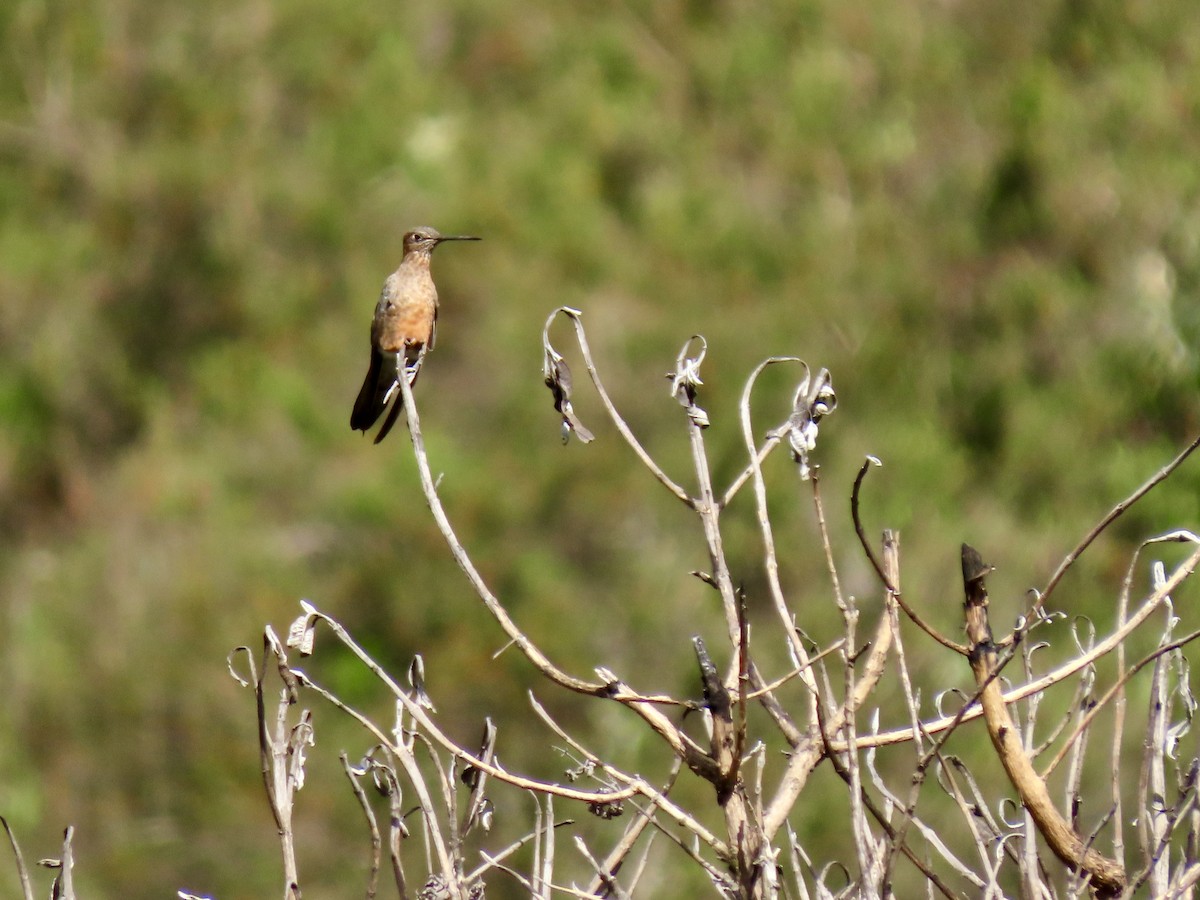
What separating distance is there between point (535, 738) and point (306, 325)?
6822 mm

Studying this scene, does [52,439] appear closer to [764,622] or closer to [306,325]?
[306,325]

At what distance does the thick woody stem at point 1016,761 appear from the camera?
207 centimetres

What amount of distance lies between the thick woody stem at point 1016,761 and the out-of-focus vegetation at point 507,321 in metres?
9.80

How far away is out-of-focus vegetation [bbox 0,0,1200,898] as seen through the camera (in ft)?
45.2

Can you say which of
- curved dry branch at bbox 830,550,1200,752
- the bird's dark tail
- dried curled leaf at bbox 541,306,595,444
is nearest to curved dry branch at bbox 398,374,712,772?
curved dry branch at bbox 830,550,1200,752

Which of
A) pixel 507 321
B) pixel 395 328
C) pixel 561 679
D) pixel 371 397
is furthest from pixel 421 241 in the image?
pixel 507 321

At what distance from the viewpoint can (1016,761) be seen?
209cm

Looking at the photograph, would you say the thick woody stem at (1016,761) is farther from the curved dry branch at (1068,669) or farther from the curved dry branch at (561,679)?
the curved dry branch at (561,679)

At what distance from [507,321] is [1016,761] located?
563 inches

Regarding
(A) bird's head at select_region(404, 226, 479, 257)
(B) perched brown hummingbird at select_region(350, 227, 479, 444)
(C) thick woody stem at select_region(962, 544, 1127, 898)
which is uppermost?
(A) bird's head at select_region(404, 226, 479, 257)

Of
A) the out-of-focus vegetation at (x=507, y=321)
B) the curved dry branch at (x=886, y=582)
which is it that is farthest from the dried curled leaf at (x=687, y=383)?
the out-of-focus vegetation at (x=507, y=321)

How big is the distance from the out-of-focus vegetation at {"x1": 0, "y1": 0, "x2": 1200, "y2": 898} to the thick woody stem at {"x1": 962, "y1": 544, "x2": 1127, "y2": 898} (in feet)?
32.2

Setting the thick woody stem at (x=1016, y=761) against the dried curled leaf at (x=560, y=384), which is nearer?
the thick woody stem at (x=1016, y=761)

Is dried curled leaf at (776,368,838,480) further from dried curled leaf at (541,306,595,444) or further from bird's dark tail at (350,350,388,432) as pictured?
bird's dark tail at (350,350,388,432)
